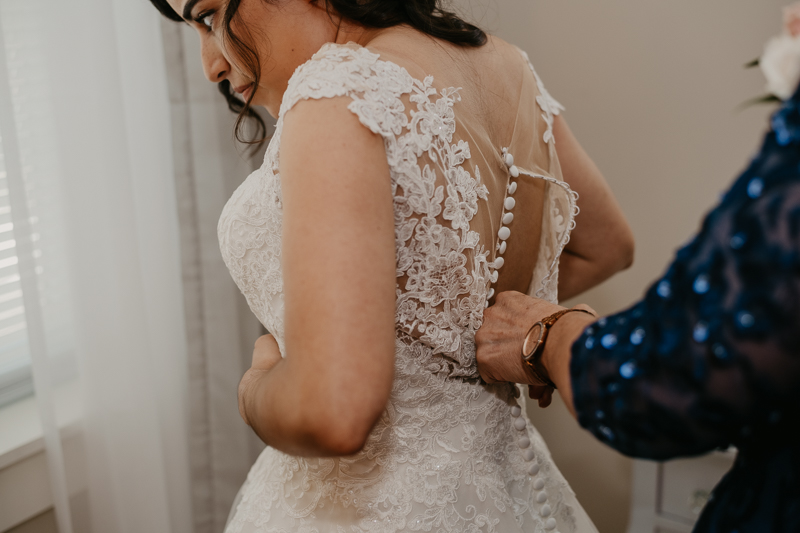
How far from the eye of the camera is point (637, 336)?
16.6 inches

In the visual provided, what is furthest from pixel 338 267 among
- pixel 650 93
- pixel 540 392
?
pixel 650 93

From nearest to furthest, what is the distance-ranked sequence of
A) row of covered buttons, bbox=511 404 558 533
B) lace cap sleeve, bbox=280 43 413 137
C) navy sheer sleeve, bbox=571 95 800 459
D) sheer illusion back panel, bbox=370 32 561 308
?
1. navy sheer sleeve, bbox=571 95 800 459
2. lace cap sleeve, bbox=280 43 413 137
3. sheer illusion back panel, bbox=370 32 561 308
4. row of covered buttons, bbox=511 404 558 533

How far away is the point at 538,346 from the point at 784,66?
36 centimetres

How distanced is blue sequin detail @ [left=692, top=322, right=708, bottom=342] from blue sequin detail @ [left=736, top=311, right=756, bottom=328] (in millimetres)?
21

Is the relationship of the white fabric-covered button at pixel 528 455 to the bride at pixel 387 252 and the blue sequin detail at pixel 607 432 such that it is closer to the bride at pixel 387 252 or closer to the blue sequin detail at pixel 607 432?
the bride at pixel 387 252

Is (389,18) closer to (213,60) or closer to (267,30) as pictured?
(267,30)

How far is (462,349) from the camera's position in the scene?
0.75 metres

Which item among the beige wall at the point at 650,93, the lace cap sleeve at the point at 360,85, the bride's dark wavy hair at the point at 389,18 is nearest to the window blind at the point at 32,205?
the bride's dark wavy hair at the point at 389,18

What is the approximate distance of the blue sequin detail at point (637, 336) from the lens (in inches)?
16.5

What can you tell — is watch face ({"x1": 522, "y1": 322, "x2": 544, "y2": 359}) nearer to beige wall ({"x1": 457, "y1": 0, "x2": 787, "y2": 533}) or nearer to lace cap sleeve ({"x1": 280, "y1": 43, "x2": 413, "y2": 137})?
lace cap sleeve ({"x1": 280, "y1": 43, "x2": 413, "y2": 137})

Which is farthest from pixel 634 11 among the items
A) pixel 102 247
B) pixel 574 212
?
pixel 102 247

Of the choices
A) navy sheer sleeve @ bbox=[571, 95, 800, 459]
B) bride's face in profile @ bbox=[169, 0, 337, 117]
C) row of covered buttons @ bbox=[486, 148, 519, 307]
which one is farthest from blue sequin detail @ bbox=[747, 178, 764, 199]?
bride's face in profile @ bbox=[169, 0, 337, 117]

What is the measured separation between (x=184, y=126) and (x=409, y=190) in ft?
2.93

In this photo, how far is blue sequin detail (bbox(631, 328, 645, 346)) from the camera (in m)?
0.42
